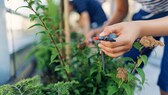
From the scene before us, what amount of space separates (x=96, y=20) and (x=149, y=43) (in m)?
1.86

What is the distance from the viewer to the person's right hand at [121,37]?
77 centimetres

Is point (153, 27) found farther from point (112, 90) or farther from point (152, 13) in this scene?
point (152, 13)

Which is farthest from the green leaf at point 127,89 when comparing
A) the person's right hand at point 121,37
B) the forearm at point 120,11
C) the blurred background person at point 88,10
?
the blurred background person at point 88,10

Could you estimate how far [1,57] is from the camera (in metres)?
1.34

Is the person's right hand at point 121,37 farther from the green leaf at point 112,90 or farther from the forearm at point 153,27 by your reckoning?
the green leaf at point 112,90

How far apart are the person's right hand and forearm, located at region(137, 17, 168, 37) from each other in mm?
26

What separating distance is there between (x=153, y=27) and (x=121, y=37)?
136 millimetres

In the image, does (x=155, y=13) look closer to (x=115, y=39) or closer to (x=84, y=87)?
(x=84, y=87)

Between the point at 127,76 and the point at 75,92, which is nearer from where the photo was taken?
the point at 127,76

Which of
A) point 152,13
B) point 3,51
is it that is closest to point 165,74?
point 152,13

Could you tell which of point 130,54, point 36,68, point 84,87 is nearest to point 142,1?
point 130,54

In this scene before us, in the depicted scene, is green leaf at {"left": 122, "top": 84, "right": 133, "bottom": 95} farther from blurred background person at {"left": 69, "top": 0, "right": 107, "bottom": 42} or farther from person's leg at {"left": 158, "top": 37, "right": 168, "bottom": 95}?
blurred background person at {"left": 69, "top": 0, "right": 107, "bottom": 42}

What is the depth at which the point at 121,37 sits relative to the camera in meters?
0.78

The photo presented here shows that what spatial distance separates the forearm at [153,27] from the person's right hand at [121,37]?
26 mm
